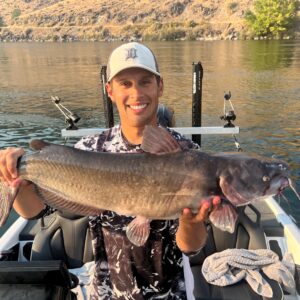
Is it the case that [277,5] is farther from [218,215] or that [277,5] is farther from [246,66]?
[218,215]

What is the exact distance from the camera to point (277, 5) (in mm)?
95062

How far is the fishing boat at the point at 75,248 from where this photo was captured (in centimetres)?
354

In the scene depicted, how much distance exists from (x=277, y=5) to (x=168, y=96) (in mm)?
81569

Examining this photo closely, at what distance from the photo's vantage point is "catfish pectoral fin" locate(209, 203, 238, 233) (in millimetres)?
2752

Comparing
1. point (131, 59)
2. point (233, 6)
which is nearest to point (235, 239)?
point (131, 59)

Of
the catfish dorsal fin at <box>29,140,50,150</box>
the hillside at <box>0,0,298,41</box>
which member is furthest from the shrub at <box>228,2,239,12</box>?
the catfish dorsal fin at <box>29,140,50,150</box>

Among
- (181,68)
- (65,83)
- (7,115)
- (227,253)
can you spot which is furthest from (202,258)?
(181,68)

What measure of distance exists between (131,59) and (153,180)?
100 centimetres

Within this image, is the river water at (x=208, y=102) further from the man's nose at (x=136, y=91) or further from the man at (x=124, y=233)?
the man's nose at (x=136, y=91)

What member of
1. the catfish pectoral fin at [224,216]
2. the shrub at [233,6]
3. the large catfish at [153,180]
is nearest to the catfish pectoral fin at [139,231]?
the large catfish at [153,180]

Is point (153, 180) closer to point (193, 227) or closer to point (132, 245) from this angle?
point (193, 227)

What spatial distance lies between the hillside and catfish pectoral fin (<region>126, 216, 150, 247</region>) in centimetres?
10244

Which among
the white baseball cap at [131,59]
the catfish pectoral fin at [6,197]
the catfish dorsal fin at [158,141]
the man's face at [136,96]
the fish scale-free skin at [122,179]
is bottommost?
the catfish pectoral fin at [6,197]

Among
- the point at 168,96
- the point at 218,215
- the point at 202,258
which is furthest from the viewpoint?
the point at 168,96
